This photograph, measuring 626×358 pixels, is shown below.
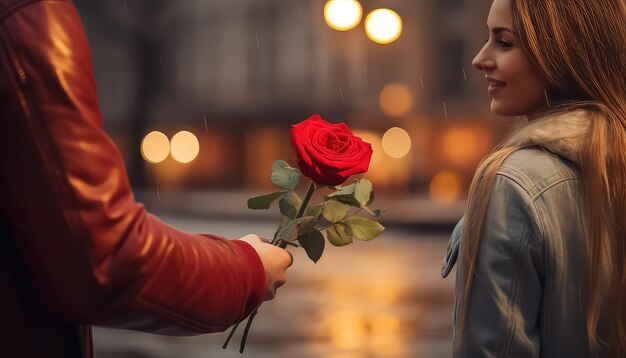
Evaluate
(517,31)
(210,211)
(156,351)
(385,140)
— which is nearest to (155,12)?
(210,211)

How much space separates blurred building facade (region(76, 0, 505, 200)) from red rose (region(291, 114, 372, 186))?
32.5m

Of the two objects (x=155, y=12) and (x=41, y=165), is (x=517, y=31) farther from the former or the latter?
(x=155, y=12)

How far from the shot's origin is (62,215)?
4.79ft

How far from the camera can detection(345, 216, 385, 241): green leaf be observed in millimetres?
2232

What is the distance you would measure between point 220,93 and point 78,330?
4332 cm

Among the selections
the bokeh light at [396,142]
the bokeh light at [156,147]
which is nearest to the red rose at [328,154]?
the bokeh light at [396,142]

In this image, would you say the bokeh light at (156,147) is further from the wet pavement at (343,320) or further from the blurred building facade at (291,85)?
the wet pavement at (343,320)

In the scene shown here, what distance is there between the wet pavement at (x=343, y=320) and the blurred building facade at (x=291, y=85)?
19.9 meters

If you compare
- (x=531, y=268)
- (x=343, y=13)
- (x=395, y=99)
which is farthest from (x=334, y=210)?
(x=395, y=99)

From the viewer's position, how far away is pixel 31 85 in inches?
56.8

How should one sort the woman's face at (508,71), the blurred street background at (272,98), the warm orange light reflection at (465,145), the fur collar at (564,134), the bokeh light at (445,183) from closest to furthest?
the fur collar at (564,134)
the woman's face at (508,71)
the blurred street background at (272,98)
the bokeh light at (445,183)
the warm orange light reflection at (465,145)

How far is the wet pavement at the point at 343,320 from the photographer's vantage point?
8.90 meters

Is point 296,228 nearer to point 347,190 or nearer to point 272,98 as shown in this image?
point 347,190

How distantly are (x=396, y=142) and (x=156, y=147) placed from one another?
13896 millimetres
